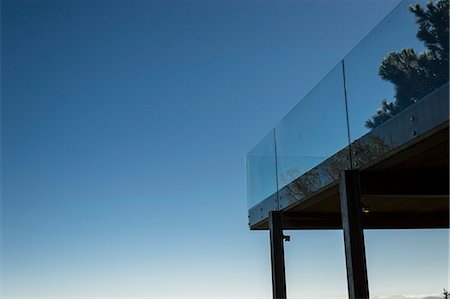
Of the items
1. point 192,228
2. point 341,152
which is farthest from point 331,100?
point 192,228

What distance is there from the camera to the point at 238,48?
1469cm

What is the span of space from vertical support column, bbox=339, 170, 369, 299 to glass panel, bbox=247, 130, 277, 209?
2.88m

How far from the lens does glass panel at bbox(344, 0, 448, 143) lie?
18.1ft

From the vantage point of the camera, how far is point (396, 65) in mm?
6082

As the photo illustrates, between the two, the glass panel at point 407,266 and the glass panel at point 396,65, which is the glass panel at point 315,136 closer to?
the glass panel at point 396,65

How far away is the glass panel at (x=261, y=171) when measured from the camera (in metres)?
10.0

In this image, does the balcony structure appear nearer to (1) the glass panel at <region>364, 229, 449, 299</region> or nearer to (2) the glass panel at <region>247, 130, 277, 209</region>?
(2) the glass panel at <region>247, 130, 277, 209</region>

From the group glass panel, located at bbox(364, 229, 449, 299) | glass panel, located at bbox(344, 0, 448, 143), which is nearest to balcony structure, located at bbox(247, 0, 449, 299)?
glass panel, located at bbox(344, 0, 448, 143)

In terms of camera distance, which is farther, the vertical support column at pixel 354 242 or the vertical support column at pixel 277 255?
the vertical support column at pixel 277 255

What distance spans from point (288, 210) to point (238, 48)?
5896 mm

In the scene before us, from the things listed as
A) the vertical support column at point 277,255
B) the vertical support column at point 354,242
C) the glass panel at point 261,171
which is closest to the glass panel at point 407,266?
the vertical support column at point 354,242

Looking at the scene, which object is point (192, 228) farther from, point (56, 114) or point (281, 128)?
point (281, 128)

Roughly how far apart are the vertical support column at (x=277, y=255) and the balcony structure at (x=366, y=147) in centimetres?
2

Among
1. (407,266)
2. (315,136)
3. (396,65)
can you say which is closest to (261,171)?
(315,136)
